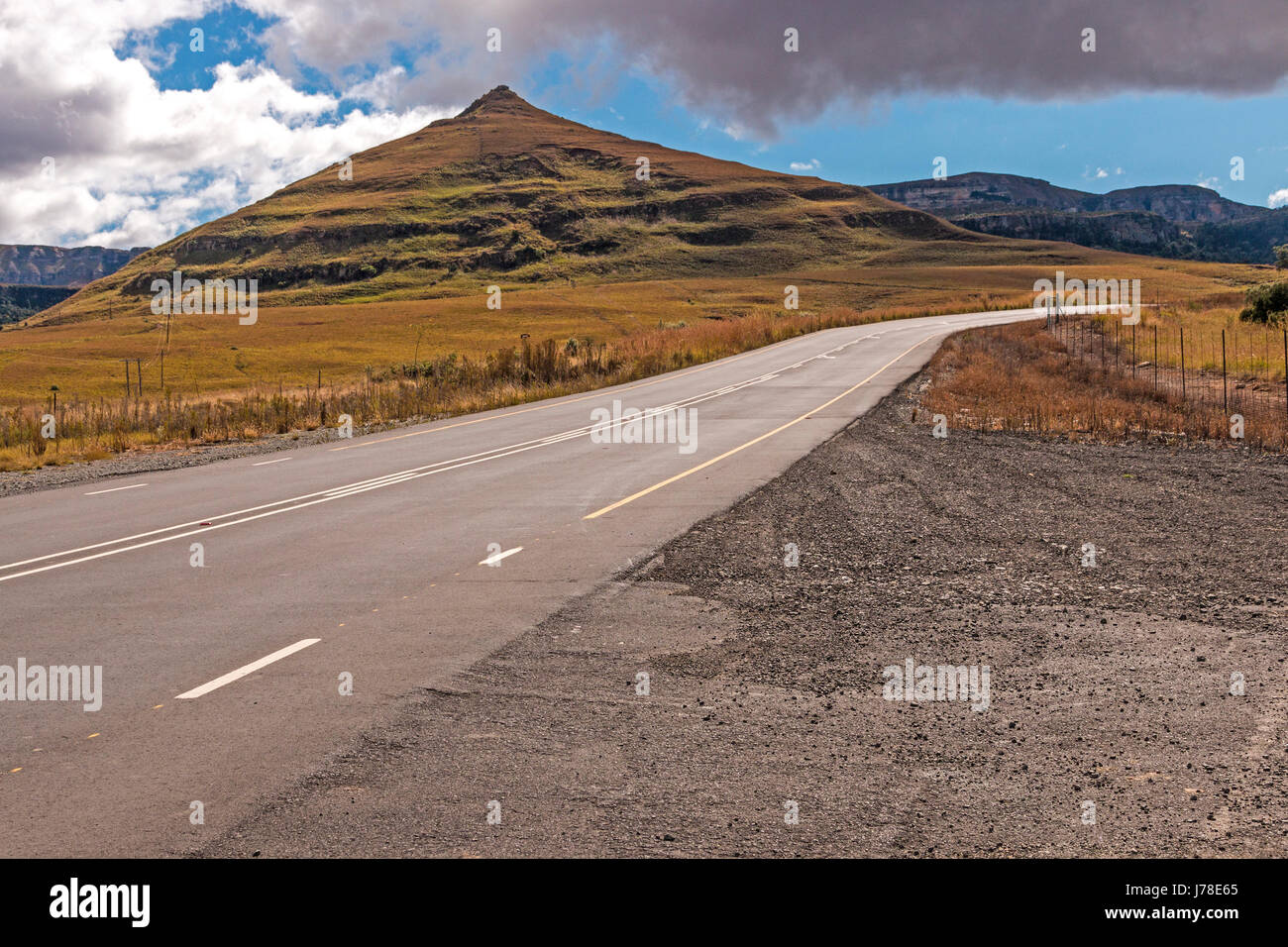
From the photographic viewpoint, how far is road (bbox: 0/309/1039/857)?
4836mm

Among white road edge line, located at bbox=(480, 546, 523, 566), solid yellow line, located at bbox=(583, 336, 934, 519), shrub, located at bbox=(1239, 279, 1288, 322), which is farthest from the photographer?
shrub, located at bbox=(1239, 279, 1288, 322)

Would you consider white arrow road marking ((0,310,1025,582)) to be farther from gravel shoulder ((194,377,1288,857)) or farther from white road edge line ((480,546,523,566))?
gravel shoulder ((194,377,1288,857))

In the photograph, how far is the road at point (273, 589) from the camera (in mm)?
4836

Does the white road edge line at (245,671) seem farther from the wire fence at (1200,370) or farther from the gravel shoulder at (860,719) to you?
the wire fence at (1200,370)

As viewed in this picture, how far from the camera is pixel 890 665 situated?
20.9ft

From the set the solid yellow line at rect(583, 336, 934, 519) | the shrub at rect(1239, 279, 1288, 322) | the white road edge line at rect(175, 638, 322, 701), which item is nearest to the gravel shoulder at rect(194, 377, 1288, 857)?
the white road edge line at rect(175, 638, 322, 701)

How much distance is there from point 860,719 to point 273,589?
5.47 meters

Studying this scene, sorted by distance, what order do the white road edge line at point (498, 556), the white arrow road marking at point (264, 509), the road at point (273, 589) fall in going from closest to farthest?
the road at point (273, 589) < the white road edge line at point (498, 556) < the white arrow road marking at point (264, 509)

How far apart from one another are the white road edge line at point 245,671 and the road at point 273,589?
0.08ft

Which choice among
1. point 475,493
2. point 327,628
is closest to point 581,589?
point 327,628

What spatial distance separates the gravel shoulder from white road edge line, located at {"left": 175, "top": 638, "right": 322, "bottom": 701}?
127cm

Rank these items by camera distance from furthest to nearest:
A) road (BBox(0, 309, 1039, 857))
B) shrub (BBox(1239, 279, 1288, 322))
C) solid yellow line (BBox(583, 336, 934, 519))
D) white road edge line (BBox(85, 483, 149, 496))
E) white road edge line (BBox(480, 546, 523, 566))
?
1. shrub (BBox(1239, 279, 1288, 322))
2. white road edge line (BBox(85, 483, 149, 496))
3. solid yellow line (BBox(583, 336, 934, 519))
4. white road edge line (BBox(480, 546, 523, 566))
5. road (BBox(0, 309, 1039, 857))

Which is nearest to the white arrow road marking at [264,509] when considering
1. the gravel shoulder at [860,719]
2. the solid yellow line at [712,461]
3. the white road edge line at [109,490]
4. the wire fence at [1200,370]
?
the white road edge line at [109,490]
